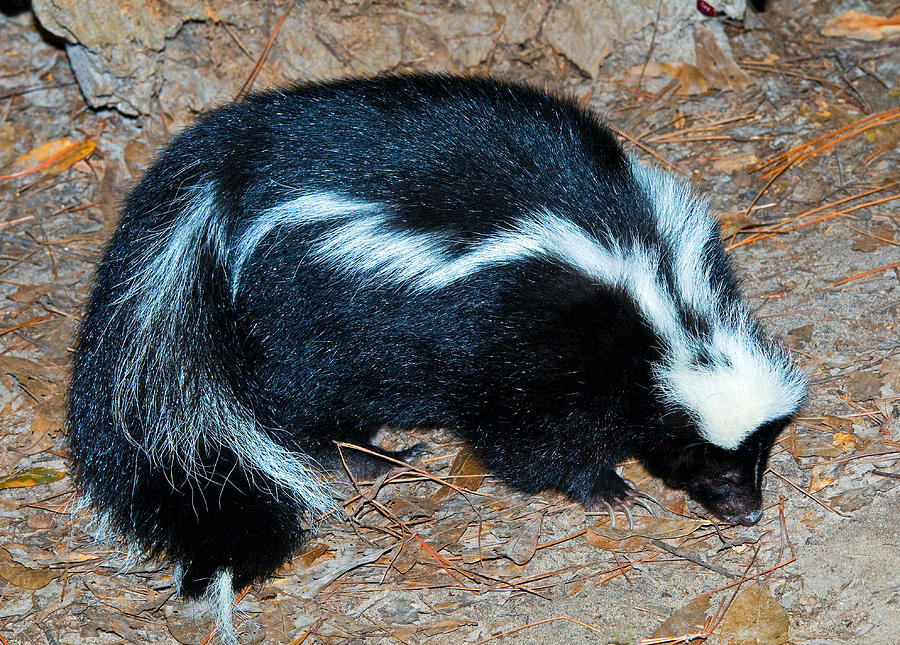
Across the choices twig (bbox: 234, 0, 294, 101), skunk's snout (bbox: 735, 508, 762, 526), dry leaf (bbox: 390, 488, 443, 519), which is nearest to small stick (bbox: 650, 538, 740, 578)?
skunk's snout (bbox: 735, 508, 762, 526)

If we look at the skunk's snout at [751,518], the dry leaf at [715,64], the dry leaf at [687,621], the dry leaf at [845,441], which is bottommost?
the dry leaf at [687,621]

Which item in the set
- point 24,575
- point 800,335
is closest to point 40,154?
point 24,575

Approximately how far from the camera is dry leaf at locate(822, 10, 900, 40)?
20.1 feet

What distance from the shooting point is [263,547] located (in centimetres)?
371

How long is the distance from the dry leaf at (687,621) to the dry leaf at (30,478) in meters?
2.54

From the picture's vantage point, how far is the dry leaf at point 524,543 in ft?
12.5

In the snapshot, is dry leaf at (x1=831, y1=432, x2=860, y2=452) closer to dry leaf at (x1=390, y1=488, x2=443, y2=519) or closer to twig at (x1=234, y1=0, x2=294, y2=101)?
dry leaf at (x1=390, y1=488, x2=443, y2=519)

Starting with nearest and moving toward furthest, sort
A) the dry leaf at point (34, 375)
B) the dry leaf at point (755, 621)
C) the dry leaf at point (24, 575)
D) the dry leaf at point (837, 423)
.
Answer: the dry leaf at point (755, 621) → the dry leaf at point (24, 575) → the dry leaf at point (837, 423) → the dry leaf at point (34, 375)

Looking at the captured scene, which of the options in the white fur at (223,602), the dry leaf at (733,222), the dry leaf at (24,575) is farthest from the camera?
the dry leaf at (733,222)

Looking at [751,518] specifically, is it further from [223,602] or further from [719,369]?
[223,602]

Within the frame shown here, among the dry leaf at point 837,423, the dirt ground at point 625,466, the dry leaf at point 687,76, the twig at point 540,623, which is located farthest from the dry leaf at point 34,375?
the dry leaf at point 687,76

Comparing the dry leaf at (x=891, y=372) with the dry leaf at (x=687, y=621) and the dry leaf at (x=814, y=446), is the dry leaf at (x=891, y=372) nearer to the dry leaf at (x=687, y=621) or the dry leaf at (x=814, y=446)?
the dry leaf at (x=814, y=446)

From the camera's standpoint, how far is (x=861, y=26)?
621 cm

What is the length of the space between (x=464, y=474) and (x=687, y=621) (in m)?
1.15
